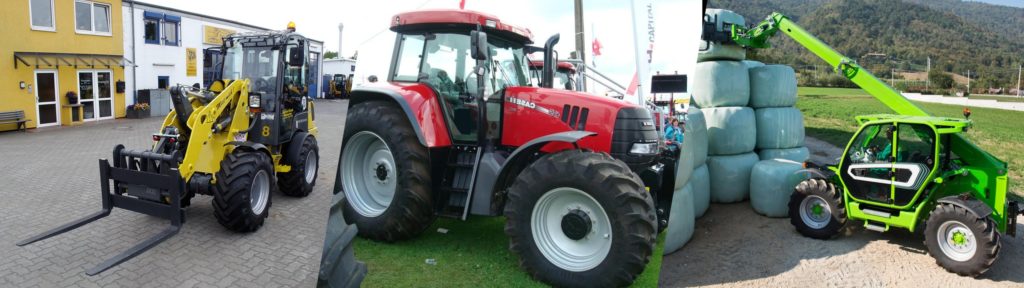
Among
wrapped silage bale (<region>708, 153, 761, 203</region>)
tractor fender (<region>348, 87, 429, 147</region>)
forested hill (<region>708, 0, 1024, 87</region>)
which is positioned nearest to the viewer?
tractor fender (<region>348, 87, 429, 147</region>)

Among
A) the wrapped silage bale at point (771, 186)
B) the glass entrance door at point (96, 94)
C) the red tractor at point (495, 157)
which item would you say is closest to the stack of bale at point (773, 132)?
the wrapped silage bale at point (771, 186)

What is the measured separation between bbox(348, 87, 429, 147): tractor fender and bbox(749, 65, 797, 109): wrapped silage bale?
2.05 meters

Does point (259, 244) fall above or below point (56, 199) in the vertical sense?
below

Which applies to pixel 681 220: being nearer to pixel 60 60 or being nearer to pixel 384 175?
pixel 384 175

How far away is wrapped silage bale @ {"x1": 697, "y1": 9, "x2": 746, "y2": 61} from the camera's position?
1812 millimetres

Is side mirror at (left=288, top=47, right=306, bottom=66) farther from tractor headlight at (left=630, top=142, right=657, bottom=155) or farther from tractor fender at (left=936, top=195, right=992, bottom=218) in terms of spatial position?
tractor fender at (left=936, top=195, right=992, bottom=218)

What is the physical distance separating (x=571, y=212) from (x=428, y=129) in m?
0.28

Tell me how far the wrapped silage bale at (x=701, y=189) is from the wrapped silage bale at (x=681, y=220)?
15 centimetres

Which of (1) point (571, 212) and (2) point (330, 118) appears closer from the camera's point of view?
(1) point (571, 212)

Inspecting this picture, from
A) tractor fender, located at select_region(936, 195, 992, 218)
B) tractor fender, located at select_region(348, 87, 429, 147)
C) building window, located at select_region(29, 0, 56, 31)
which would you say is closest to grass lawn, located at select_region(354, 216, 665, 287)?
tractor fender, located at select_region(348, 87, 429, 147)

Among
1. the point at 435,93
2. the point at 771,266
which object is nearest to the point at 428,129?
the point at 435,93

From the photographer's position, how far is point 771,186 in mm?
2742

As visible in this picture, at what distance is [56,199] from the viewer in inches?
108

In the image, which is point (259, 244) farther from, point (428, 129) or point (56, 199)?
point (428, 129)
